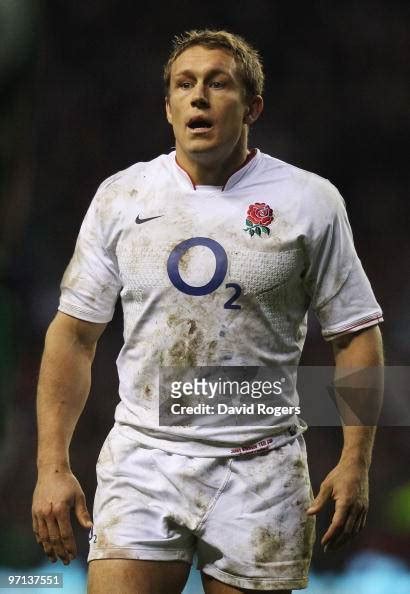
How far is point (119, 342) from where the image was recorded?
4.90 m

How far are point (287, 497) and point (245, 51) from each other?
1248 millimetres

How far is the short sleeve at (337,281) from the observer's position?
10.8ft

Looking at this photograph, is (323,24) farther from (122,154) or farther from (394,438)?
(394,438)

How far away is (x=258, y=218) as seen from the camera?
3.30 m

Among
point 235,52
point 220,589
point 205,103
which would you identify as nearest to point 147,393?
point 220,589

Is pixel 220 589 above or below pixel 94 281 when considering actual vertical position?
below

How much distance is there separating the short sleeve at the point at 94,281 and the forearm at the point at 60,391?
8 cm

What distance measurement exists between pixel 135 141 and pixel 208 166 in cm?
154

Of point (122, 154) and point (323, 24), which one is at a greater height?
point (323, 24)

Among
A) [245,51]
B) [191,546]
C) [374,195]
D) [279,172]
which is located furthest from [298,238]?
[374,195]

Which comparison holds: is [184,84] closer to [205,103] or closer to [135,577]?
[205,103]

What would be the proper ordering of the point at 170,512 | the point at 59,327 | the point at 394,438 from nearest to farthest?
1. the point at 170,512
2. the point at 59,327
3. the point at 394,438

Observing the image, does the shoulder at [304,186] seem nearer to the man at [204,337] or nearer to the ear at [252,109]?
the man at [204,337]

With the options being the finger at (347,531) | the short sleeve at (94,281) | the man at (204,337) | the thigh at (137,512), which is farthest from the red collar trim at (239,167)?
the finger at (347,531)
